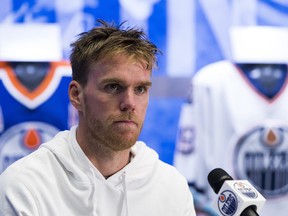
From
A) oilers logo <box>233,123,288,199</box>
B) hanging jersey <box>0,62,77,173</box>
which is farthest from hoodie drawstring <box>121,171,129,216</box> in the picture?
oilers logo <box>233,123,288,199</box>

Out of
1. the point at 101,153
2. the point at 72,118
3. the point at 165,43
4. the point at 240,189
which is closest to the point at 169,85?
the point at 165,43

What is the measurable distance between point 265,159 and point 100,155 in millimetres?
1098

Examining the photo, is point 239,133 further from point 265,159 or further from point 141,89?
point 141,89

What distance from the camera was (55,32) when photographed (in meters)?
1.95

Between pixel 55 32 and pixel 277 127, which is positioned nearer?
pixel 55 32

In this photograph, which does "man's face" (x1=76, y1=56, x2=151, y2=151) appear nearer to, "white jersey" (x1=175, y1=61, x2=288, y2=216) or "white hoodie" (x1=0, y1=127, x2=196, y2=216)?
"white hoodie" (x1=0, y1=127, x2=196, y2=216)

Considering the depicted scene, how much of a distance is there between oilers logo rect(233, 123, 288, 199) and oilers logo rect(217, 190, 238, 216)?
1.16 m

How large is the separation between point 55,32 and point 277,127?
102cm

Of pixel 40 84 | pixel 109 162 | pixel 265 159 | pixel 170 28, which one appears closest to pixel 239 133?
pixel 265 159

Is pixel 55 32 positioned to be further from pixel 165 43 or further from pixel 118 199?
pixel 118 199

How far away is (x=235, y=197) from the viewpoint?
35.7 inches

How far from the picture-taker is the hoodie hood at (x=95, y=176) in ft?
3.92

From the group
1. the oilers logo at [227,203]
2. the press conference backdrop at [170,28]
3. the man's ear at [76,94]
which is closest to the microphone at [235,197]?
the oilers logo at [227,203]

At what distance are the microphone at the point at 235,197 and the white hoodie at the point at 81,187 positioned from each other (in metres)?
0.30
